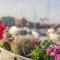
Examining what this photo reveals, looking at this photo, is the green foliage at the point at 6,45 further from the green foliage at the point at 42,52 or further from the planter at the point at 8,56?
the green foliage at the point at 42,52

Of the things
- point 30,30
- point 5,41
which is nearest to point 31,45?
point 30,30

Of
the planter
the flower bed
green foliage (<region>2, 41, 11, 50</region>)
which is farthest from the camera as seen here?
green foliage (<region>2, 41, 11, 50</region>)

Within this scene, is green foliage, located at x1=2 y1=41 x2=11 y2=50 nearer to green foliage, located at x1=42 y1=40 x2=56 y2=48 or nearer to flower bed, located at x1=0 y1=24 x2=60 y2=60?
flower bed, located at x1=0 y1=24 x2=60 y2=60

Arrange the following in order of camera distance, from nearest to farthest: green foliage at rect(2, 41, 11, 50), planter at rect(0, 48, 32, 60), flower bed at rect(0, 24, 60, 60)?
flower bed at rect(0, 24, 60, 60) < planter at rect(0, 48, 32, 60) < green foliage at rect(2, 41, 11, 50)

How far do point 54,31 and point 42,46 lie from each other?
16 cm

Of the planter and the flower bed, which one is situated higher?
A: the flower bed

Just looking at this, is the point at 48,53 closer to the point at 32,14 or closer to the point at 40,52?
the point at 40,52

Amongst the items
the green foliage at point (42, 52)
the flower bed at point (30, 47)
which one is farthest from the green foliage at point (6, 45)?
the green foliage at point (42, 52)

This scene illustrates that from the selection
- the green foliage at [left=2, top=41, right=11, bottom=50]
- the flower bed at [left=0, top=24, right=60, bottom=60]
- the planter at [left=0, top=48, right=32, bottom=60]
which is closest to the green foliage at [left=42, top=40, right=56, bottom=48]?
the flower bed at [left=0, top=24, right=60, bottom=60]

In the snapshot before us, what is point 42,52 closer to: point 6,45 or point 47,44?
point 47,44

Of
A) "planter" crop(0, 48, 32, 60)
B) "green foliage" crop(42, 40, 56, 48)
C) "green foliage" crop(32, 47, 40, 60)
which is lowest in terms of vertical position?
"planter" crop(0, 48, 32, 60)

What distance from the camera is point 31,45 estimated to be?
82.8 inches

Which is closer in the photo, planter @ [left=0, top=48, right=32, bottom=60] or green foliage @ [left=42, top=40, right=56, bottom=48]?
green foliage @ [left=42, top=40, right=56, bottom=48]

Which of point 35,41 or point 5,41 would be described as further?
point 5,41
